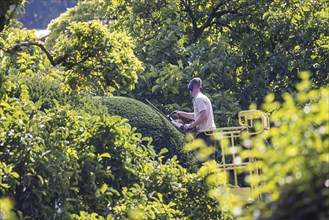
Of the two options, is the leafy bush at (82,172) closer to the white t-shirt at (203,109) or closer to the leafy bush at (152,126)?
the leafy bush at (152,126)

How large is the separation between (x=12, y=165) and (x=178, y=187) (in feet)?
5.41

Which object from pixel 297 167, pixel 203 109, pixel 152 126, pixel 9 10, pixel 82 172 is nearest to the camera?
pixel 297 167

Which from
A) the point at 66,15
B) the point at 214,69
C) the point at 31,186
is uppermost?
the point at 66,15

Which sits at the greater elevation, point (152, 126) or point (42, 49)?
point (152, 126)

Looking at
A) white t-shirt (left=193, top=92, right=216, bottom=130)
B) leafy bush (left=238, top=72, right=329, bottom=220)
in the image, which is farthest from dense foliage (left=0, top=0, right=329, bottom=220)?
white t-shirt (left=193, top=92, right=216, bottom=130)

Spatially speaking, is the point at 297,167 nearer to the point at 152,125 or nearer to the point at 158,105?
the point at 152,125

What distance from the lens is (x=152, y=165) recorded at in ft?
29.1

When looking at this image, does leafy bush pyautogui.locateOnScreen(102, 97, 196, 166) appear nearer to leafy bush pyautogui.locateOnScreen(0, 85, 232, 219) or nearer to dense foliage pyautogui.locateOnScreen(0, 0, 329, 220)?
dense foliage pyautogui.locateOnScreen(0, 0, 329, 220)

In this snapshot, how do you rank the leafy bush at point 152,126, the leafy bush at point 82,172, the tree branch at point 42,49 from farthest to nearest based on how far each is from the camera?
the leafy bush at point 152,126, the tree branch at point 42,49, the leafy bush at point 82,172

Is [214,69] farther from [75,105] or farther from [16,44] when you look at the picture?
[16,44]

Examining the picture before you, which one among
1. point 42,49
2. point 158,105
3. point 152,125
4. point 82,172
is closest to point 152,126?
point 152,125

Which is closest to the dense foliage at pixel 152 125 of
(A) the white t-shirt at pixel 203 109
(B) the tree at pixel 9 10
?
(A) the white t-shirt at pixel 203 109

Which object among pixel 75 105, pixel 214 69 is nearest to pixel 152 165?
pixel 75 105

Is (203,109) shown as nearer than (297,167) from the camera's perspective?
No
